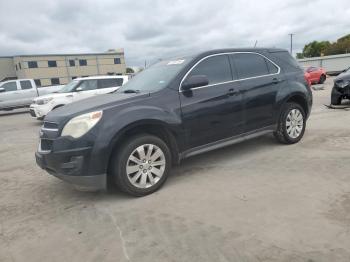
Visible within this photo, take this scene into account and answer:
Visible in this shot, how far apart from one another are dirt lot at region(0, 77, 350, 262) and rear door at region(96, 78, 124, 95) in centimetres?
739

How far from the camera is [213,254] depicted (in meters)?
2.79

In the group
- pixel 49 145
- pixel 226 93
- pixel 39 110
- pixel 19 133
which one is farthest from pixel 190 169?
pixel 39 110

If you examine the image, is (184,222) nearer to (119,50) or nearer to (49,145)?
(49,145)

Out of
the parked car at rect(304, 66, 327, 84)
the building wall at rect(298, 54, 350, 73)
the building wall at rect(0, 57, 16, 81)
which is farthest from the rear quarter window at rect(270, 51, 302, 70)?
the building wall at rect(0, 57, 16, 81)

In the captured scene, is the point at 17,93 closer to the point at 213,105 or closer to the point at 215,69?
the point at 215,69

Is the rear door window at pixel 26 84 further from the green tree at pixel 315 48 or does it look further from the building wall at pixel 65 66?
the green tree at pixel 315 48

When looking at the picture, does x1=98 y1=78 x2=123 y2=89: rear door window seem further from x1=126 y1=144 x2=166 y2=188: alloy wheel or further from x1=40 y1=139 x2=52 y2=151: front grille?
x1=126 y1=144 x2=166 y2=188: alloy wheel

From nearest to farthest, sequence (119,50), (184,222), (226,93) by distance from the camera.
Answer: (184,222)
(226,93)
(119,50)

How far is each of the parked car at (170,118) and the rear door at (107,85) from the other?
723cm

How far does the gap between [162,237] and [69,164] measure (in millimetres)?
1459

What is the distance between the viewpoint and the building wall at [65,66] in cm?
6200

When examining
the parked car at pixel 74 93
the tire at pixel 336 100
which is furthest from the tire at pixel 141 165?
the parked car at pixel 74 93

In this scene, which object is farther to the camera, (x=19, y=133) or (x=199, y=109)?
(x=19, y=133)

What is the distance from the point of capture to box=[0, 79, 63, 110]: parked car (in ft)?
57.4
